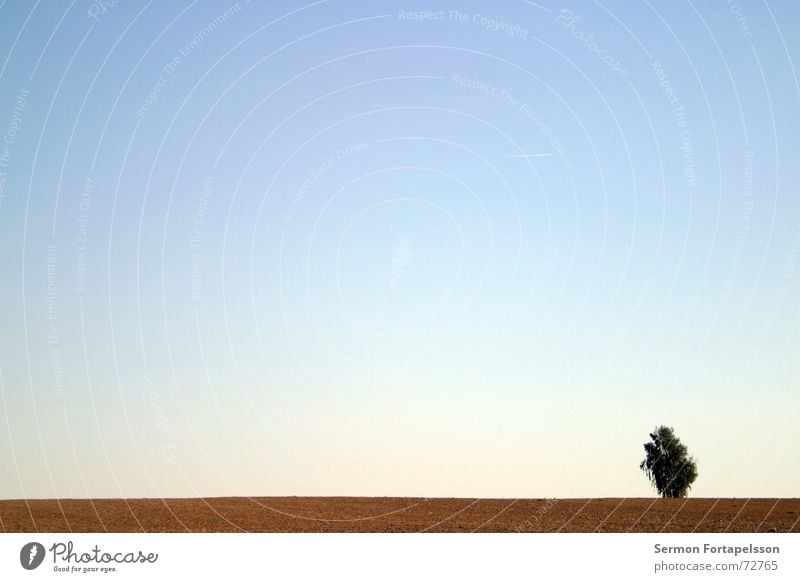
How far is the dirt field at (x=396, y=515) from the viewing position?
42906 mm

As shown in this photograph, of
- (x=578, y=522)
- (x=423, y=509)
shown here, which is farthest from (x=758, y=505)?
(x=423, y=509)

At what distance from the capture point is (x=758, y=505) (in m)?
48.7

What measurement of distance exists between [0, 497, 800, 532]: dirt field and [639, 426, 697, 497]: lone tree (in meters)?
8.01

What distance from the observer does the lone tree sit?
58.8 meters
